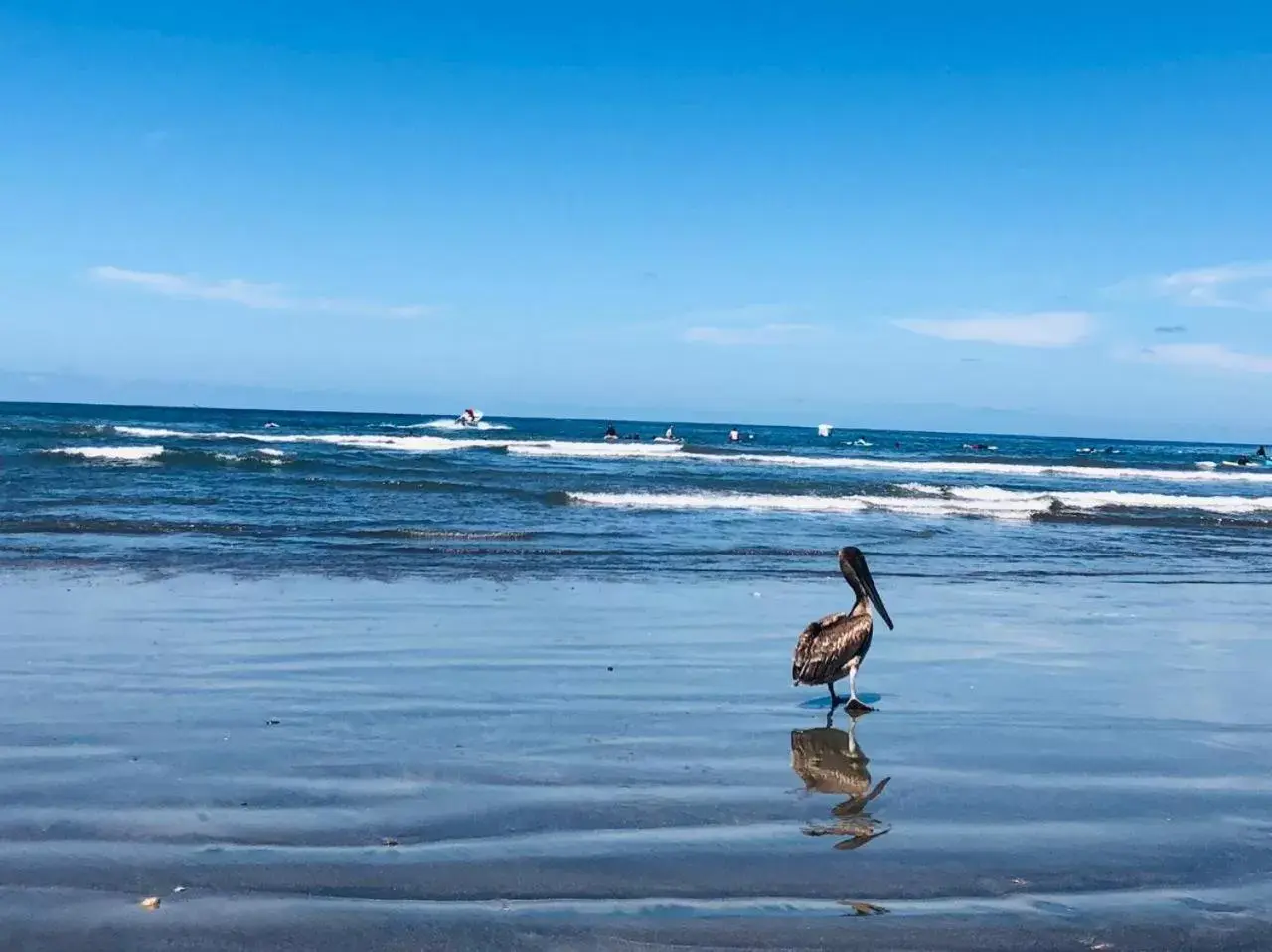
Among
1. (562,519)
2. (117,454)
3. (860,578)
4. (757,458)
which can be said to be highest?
(757,458)

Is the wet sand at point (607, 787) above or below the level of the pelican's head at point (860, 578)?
below

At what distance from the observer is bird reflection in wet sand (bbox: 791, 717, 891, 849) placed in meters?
5.06

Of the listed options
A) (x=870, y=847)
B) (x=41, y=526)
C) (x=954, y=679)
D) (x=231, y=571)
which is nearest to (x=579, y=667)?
(x=954, y=679)

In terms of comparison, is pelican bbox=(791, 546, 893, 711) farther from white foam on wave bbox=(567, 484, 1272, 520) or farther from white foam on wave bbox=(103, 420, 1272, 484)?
white foam on wave bbox=(103, 420, 1272, 484)

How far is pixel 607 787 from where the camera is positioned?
18.4 ft

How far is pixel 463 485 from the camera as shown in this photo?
25.6 meters

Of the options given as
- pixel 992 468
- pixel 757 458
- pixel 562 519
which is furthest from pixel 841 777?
pixel 992 468

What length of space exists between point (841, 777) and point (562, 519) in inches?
573

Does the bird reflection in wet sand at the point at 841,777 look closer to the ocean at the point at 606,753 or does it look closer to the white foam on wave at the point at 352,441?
the ocean at the point at 606,753

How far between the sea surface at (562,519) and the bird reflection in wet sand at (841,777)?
24.1ft

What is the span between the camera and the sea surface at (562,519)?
48.8ft

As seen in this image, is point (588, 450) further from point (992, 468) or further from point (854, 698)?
point (854, 698)

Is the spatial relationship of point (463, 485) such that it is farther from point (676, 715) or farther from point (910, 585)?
point (676, 715)

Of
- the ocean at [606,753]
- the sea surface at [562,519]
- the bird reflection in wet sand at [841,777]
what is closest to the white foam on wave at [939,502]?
the sea surface at [562,519]
